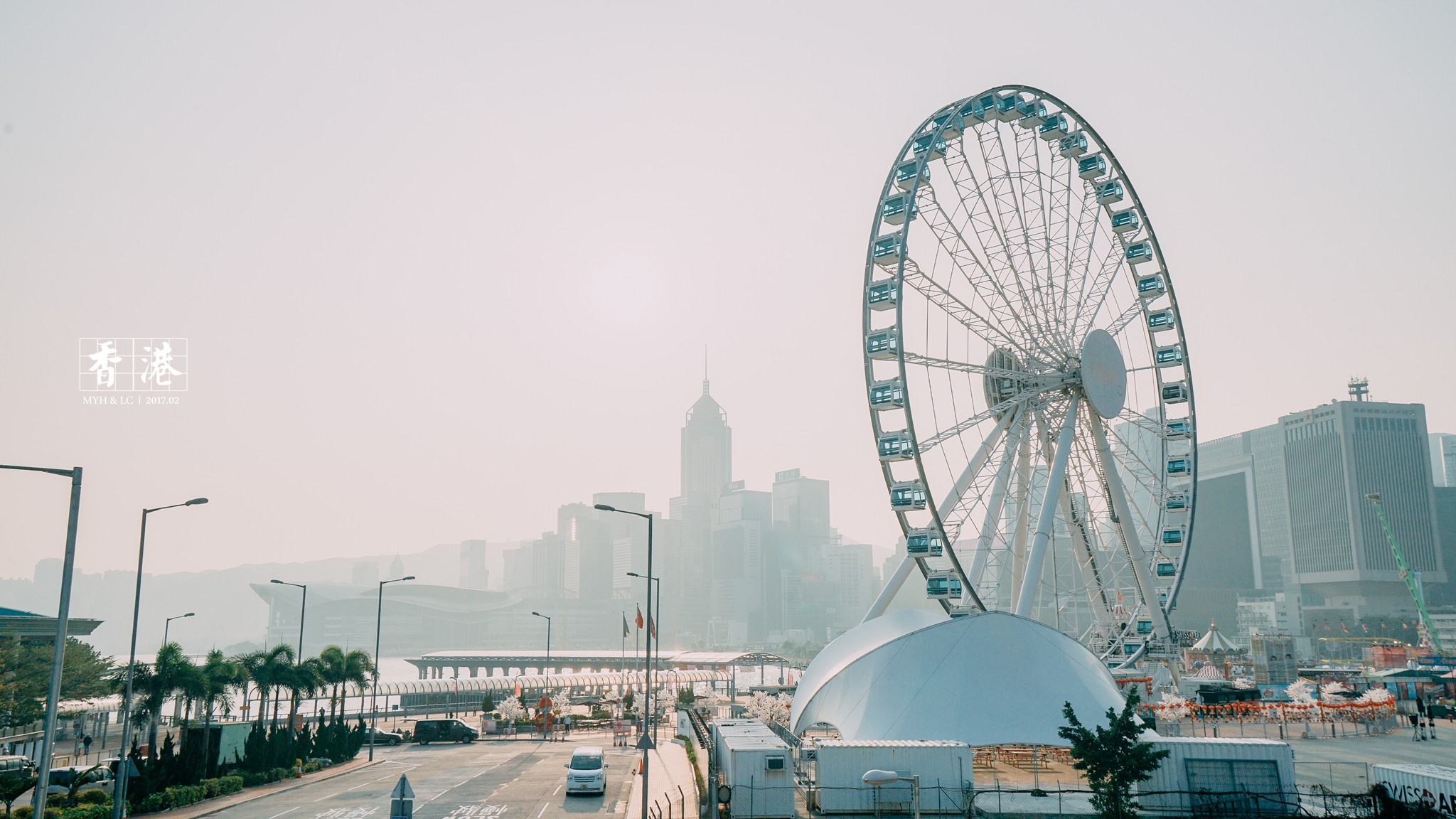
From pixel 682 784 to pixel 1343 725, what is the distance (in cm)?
5307

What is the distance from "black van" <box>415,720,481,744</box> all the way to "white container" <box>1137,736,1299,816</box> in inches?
1949

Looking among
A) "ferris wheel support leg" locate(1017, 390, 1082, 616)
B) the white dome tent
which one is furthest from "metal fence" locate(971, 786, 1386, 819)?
"ferris wheel support leg" locate(1017, 390, 1082, 616)

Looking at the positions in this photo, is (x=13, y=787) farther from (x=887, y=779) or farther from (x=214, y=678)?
(x=887, y=779)

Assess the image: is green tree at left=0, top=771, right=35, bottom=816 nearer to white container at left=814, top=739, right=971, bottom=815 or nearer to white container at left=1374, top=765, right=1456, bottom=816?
white container at left=814, top=739, right=971, bottom=815

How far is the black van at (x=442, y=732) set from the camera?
72.8 m

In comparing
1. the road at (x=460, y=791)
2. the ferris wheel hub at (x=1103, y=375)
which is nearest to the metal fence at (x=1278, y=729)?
the ferris wheel hub at (x=1103, y=375)

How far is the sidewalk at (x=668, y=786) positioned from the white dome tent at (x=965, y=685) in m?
6.70

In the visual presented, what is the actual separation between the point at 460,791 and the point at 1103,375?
3996cm

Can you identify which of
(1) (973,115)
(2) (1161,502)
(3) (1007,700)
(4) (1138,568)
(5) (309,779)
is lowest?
(5) (309,779)

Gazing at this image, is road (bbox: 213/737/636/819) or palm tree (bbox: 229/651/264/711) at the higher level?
palm tree (bbox: 229/651/264/711)

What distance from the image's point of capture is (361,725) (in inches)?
2458

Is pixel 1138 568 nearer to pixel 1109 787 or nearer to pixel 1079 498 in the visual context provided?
pixel 1079 498

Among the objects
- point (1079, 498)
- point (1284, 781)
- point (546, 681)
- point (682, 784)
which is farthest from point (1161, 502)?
point (546, 681)

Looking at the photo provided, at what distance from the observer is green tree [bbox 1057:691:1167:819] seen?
103 ft
